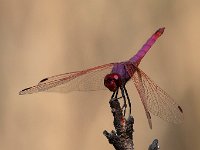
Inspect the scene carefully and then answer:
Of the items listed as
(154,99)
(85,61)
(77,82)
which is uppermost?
(85,61)

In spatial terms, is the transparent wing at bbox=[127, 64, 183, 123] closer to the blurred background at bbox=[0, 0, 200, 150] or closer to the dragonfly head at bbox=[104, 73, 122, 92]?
the dragonfly head at bbox=[104, 73, 122, 92]

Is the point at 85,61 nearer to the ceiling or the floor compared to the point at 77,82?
nearer to the ceiling

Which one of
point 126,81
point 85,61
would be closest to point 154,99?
point 126,81

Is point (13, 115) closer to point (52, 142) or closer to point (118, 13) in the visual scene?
point (52, 142)

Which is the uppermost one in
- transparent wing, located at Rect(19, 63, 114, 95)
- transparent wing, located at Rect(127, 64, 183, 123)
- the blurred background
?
the blurred background

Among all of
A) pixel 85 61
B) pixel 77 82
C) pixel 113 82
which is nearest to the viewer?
pixel 113 82

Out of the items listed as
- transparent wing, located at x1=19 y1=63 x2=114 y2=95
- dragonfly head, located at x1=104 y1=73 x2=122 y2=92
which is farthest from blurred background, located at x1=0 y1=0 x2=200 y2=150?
dragonfly head, located at x1=104 y1=73 x2=122 y2=92

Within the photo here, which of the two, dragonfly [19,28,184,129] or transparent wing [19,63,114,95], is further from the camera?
transparent wing [19,63,114,95]

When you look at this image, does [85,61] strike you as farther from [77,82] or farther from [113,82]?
[113,82]
